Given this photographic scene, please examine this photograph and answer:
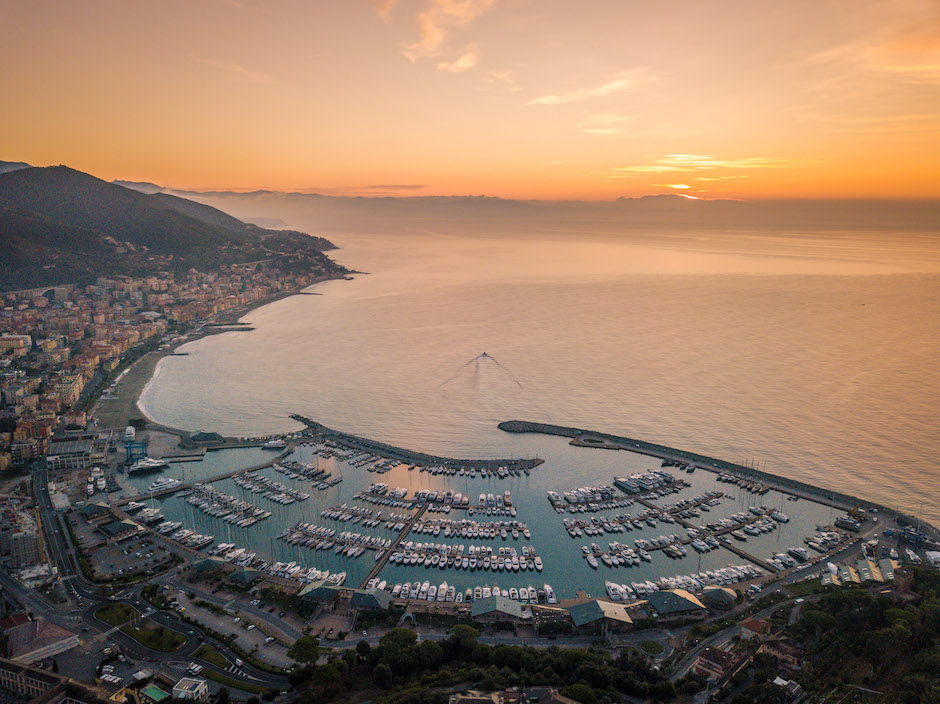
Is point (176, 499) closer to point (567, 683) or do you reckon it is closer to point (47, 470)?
point (47, 470)

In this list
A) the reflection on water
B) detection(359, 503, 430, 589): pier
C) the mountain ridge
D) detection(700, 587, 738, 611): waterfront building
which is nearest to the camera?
detection(700, 587, 738, 611): waterfront building

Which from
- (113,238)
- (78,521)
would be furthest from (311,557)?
(113,238)

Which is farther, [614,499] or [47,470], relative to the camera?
[47,470]

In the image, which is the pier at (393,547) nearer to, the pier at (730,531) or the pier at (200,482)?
the pier at (200,482)

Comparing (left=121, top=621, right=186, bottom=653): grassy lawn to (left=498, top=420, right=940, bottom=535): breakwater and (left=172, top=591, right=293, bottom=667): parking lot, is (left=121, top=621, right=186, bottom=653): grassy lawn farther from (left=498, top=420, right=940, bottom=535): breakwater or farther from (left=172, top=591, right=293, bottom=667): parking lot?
(left=498, top=420, right=940, bottom=535): breakwater

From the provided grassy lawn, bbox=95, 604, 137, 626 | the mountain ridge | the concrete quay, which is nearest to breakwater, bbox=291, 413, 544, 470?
the concrete quay

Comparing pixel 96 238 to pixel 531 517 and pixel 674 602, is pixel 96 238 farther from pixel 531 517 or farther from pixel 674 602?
pixel 674 602
